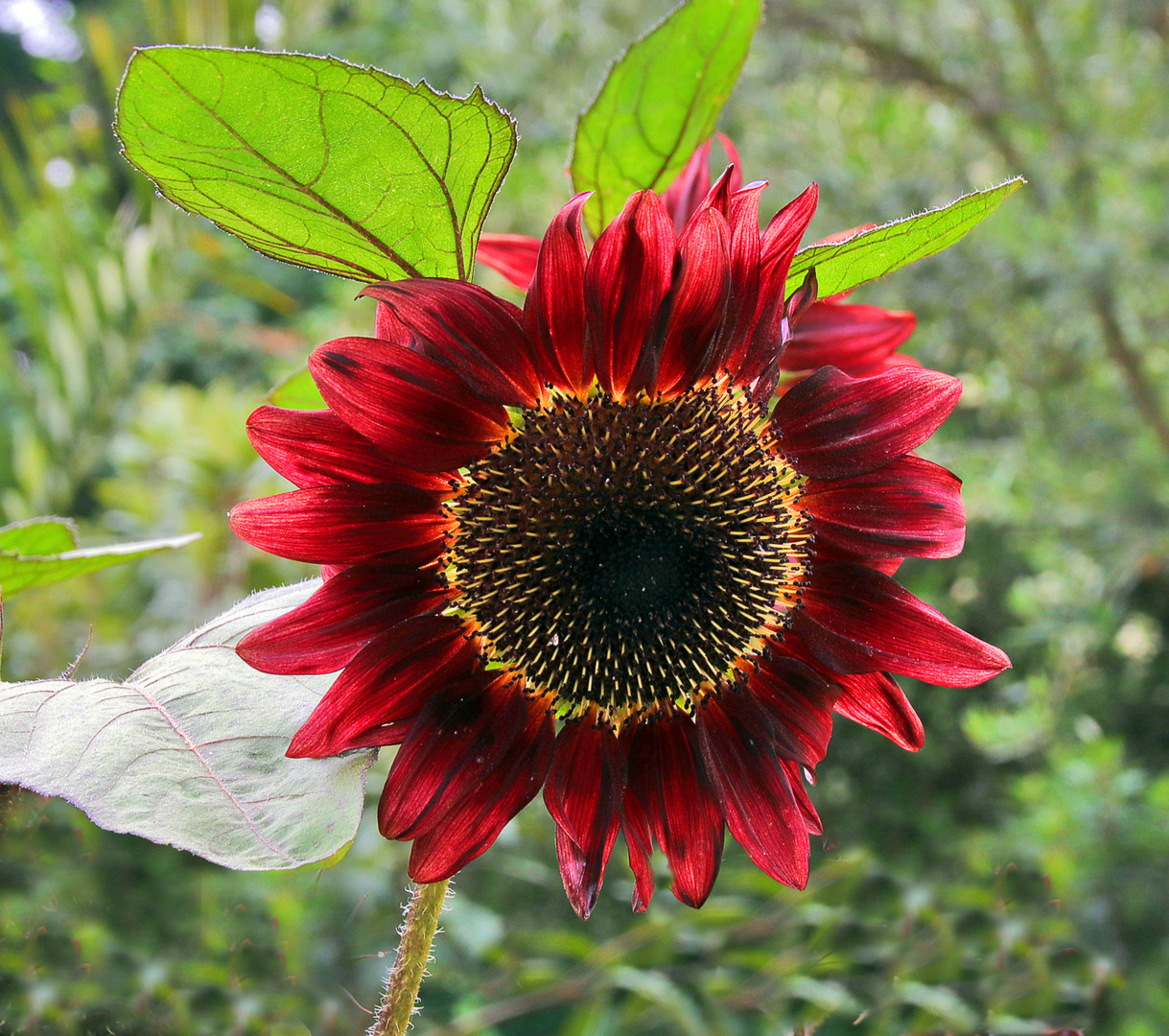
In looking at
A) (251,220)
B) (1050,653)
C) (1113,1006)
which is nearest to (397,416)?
(251,220)

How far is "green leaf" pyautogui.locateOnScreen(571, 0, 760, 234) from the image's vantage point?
35 centimetres

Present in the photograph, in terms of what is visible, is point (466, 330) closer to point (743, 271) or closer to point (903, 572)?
point (743, 271)

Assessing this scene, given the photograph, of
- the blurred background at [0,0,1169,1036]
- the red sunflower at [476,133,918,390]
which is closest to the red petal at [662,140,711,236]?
the red sunflower at [476,133,918,390]

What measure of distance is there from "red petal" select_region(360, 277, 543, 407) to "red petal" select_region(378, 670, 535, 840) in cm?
10

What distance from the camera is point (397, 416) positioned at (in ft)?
1.00

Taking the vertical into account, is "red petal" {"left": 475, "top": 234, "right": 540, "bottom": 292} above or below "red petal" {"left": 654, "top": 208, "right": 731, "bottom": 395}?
above

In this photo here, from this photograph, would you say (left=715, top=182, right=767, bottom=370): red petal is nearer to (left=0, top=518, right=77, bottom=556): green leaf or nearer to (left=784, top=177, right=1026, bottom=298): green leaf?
(left=784, top=177, right=1026, bottom=298): green leaf

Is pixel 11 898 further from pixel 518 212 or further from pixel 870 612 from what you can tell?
pixel 518 212

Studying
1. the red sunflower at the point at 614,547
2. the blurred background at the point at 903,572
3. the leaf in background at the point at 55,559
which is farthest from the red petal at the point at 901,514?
the blurred background at the point at 903,572

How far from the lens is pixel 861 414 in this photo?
1.05ft

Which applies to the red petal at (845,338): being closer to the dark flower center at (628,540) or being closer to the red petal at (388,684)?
the dark flower center at (628,540)

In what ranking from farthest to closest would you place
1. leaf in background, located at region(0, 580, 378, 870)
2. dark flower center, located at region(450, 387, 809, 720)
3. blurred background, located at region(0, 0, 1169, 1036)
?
blurred background, located at region(0, 0, 1169, 1036)
dark flower center, located at region(450, 387, 809, 720)
leaf in background, located at region(0, 580, 378, 870)

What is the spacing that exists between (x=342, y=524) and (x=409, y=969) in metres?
0.13

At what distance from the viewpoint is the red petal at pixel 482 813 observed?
0.29 meters
